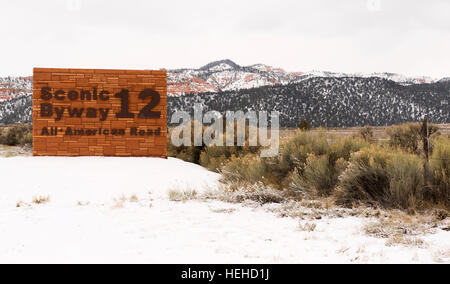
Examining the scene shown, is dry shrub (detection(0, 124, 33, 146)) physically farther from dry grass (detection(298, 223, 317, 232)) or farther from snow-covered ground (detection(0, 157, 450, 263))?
dry grass (detection(298, 223, 317, 232))

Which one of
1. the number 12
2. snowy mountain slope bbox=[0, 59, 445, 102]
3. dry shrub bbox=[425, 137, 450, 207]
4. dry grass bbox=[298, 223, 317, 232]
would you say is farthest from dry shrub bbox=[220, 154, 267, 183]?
snowy mountain slope bbox=[0, 59, 445, 102]

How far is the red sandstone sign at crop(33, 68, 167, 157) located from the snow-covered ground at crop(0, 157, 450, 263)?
4685mm

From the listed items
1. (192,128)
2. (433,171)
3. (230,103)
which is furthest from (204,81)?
(433,171)

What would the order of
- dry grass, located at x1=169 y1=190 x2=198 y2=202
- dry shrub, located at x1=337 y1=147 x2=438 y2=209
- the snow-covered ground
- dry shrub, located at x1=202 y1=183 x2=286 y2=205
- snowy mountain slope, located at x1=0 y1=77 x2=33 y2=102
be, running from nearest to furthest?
the snow-covered ground → dry shrub, located at x1=337 y1=147 x2=438 y2=209 → dry shrub, located at x1=202 y1=183 x2=286 y2=205 → dry grass, located at x1=169 y1=190 x2=198 y2=202 → snowy mountain slope, located at x1=0 y1=77 x2=33 y2=102

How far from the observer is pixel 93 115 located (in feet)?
45.5

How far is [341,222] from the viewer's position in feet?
18.6

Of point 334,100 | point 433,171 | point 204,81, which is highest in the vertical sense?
point 204,81

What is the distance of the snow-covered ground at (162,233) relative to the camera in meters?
4.08

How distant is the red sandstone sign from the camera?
1377 cm

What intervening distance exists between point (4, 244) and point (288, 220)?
13.0ft

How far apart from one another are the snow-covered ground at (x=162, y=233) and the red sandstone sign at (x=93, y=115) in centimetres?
469

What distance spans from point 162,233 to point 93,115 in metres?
9.83

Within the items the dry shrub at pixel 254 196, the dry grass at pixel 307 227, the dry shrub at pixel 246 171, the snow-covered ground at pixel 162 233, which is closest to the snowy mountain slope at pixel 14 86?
the dry shrub at pixel 246 171
